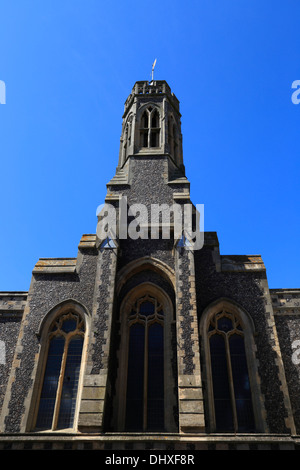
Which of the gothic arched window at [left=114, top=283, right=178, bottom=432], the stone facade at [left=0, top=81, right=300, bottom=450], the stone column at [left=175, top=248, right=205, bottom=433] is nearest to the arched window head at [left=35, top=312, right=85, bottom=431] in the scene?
the stone facade at [left=0, top=81, right=300, bottom=450]

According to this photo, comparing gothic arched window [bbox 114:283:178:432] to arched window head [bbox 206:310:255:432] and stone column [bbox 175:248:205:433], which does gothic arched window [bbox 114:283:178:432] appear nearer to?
stone column [bbox 175:248:205:433]

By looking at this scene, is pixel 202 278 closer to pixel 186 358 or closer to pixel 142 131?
pixel 186 358

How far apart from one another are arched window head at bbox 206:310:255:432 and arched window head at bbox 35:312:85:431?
4711mm

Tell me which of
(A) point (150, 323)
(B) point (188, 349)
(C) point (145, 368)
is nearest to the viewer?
(B) point (188, 349)

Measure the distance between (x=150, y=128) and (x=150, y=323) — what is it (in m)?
11.1

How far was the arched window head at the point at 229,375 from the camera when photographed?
12000 mm

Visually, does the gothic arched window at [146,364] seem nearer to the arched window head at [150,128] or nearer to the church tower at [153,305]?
the church tower at [153,305]

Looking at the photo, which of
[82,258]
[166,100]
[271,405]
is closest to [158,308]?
[82,258]

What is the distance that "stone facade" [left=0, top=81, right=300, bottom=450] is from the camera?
10.7 metres

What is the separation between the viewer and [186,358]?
1183 cm

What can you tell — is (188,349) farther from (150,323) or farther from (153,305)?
(153,305)

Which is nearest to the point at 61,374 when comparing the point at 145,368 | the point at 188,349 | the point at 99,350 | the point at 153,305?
the point at 99,350

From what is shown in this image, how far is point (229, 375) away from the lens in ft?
41.7

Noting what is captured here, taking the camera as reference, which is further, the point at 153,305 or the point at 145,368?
the point at 153,305
